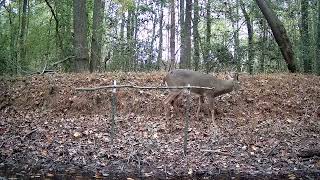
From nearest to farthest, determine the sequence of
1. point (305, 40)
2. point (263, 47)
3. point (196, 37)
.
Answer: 1. point (305, 40)
2. point (263, 47)
3. point (196, 37)

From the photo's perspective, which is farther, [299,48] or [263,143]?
[299,48]

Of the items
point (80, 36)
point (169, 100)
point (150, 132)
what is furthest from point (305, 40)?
point (150, 132)

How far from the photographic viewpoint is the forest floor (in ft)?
30.1

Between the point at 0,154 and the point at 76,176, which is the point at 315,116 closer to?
the point at 76,176

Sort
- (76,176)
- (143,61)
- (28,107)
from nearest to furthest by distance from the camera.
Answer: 1. (76,176)
2. (28,107)
3. (143,61)

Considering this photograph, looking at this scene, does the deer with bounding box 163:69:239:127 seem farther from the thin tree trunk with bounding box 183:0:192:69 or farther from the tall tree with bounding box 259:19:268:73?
the thin tree trunk with bounding box 183:0:192:69

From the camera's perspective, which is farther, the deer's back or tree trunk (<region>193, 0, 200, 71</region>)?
tree trunk (<region>193, 0, 200, 71</region>)

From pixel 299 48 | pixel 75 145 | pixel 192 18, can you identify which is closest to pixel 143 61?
pixel 192 18

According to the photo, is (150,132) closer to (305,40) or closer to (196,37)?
(305,40)

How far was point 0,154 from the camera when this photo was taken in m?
9.88

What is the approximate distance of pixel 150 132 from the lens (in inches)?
435

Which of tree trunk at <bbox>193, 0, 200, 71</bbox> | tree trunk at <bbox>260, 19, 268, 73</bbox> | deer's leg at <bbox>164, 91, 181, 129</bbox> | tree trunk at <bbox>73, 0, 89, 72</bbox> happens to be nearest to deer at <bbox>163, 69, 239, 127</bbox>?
deer's leg at <bbox>164, 91, 181, 129</bbox>

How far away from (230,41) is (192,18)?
9.08 feet

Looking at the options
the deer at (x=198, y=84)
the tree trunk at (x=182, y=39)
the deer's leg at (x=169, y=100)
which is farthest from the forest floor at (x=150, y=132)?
the tree trunk at (x=182, y=39)
